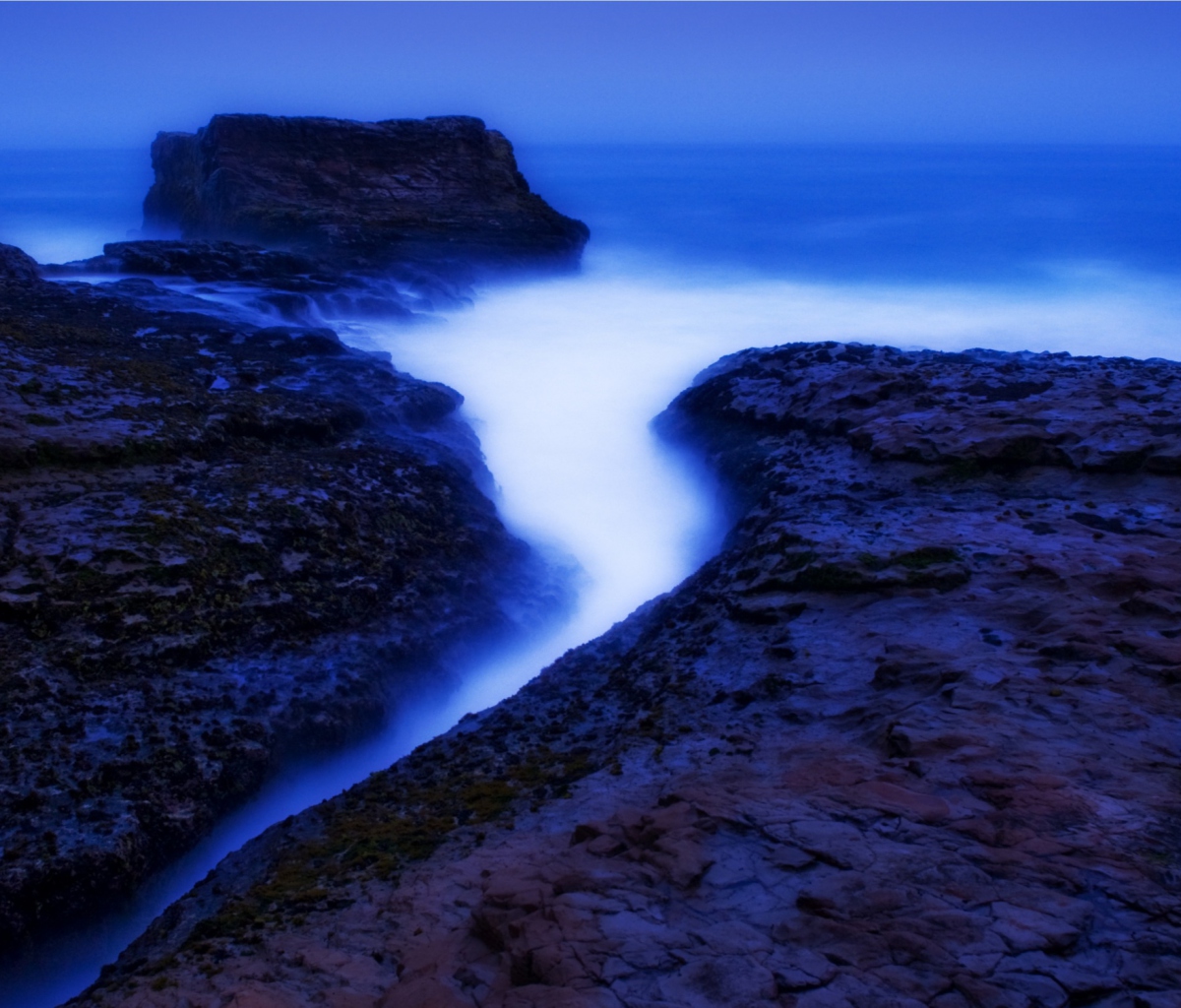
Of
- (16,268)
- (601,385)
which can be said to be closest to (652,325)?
(601,385)

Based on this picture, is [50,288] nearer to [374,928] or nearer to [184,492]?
[184,492]

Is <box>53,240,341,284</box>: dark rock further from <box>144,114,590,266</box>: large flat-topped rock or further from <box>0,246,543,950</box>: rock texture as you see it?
<box>0,246,543,950</box>: rock texture

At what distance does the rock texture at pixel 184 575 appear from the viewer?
4.43m

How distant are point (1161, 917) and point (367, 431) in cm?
659

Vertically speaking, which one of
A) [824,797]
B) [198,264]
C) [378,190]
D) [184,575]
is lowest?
[184,575]

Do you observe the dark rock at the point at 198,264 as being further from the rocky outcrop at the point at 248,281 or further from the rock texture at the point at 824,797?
the rock texture at the point at 824,797

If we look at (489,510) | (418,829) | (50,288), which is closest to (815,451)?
(489,510)

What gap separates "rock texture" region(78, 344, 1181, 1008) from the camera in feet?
8.77

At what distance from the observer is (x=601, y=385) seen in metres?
12.5

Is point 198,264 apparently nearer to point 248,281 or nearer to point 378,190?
point 248,281

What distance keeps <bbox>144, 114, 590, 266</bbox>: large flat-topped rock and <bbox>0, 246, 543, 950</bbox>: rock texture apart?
9.55 meters

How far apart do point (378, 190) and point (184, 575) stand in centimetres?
1468

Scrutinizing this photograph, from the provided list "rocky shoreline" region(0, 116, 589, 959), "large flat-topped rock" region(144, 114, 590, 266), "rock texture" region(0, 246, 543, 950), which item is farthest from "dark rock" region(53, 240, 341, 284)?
"rock texture" region(0, 246, 543, 950)

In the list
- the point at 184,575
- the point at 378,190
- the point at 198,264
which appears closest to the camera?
the point at 184,575
